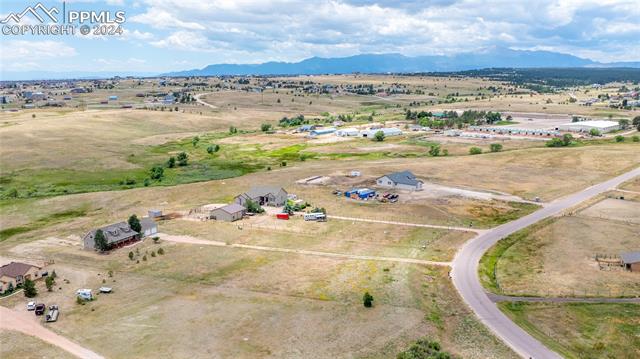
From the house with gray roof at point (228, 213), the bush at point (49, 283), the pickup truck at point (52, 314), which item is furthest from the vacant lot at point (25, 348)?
the house with gray roof at point (228, 213)

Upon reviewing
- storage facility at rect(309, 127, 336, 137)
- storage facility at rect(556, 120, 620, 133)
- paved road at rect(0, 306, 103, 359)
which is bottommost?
paved road at rect(0, 306, 103, 359)

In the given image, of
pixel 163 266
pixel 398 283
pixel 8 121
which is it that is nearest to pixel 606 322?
pixel 398 283

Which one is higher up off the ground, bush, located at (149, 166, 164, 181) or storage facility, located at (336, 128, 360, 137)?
storage facility, located at (336, 128, 360, 137)

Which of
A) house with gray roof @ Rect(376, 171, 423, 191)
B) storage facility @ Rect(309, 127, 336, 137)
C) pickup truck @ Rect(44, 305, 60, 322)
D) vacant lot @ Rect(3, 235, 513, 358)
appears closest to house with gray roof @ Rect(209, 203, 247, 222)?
vacant lot @ Rect(3, 235, 513, 358)

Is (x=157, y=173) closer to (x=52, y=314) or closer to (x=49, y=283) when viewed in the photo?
(x=49, y=283)

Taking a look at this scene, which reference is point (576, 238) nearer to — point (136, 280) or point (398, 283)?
point (398, 283)

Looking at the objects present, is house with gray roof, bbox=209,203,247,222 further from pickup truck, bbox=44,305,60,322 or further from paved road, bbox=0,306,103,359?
paved road, bbox=0,306,103,359
